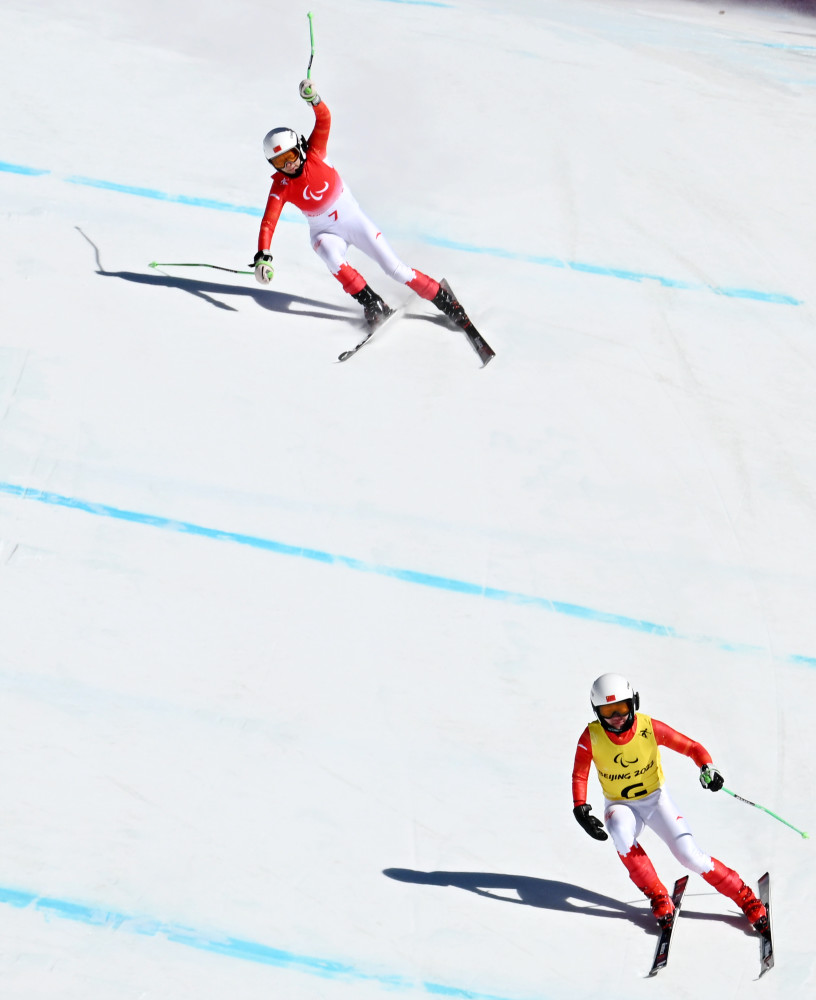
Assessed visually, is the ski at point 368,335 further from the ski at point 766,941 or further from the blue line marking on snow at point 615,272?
the ski at point 766,941

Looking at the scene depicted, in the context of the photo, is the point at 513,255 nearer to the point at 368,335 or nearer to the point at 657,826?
the point at 368,335

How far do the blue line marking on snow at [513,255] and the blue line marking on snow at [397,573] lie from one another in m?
2.69

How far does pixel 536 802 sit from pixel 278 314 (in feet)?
11.7

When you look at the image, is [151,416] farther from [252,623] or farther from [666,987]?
[666,987]

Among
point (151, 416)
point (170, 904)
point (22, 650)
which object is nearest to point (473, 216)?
point (151, 416)

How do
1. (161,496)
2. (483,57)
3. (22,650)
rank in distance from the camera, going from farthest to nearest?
(483,57) → (161,496) → (22,650)

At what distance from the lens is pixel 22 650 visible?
6.24 meters

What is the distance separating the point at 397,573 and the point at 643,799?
6.20 feet

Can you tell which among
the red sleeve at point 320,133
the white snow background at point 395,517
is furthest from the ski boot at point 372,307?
Answer: the red sleeve at point 320,133

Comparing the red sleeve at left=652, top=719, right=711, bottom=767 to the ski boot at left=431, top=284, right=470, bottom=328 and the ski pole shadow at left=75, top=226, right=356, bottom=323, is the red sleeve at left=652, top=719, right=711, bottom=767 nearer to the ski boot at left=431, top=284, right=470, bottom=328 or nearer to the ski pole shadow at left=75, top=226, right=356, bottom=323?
the ski boot at left=431, top=284, right=470, bottom=328

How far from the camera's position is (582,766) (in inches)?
208

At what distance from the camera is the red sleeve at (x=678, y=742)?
5.19 m

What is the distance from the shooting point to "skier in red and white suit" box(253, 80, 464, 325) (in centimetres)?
701

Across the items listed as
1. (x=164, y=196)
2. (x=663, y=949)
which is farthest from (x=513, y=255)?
(x=663, y=949)
